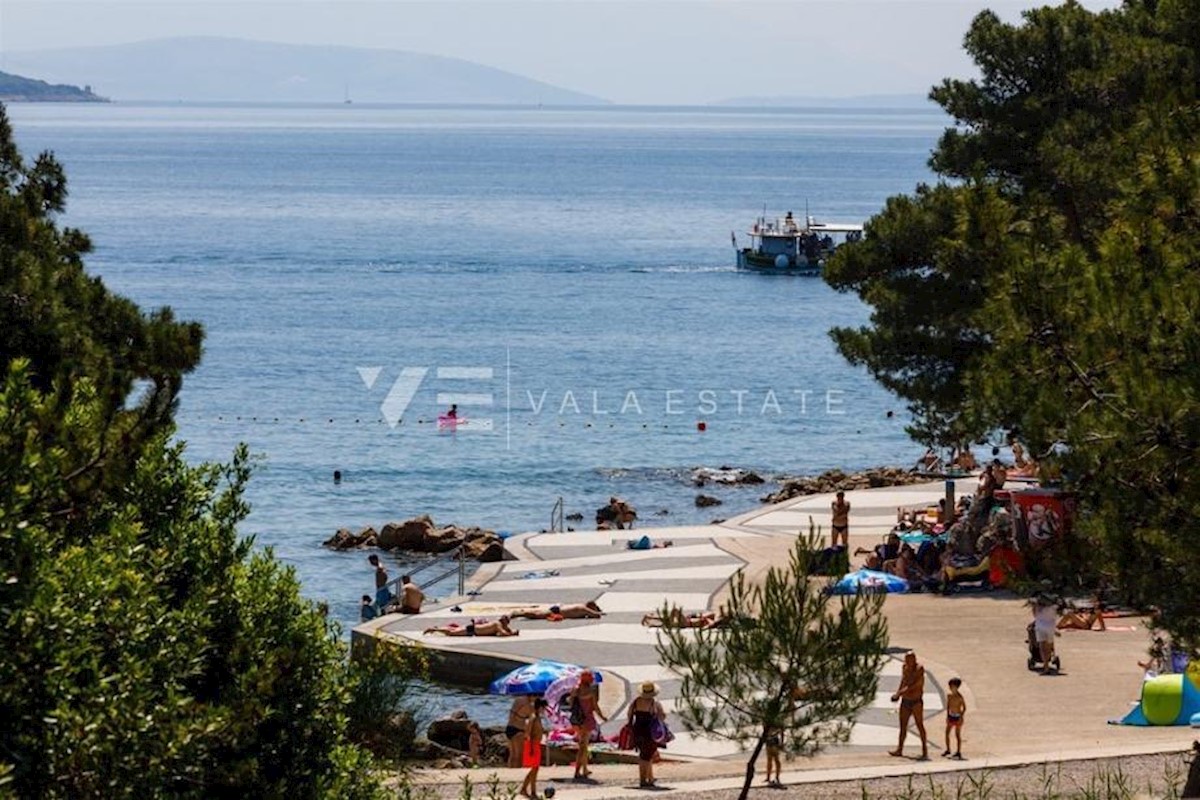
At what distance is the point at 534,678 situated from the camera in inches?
925

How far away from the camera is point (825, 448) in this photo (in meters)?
61.2

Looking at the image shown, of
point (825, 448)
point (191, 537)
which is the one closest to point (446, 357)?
point (825, 448)

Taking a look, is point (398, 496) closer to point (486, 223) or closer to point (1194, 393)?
point (1194, 393)

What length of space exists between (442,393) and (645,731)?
55256 millimetres

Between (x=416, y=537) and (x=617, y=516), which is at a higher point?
(x=617, y=516)

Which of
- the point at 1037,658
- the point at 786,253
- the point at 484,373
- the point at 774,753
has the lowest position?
the point at 484,373

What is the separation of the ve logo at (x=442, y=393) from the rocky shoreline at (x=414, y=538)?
67.1ft

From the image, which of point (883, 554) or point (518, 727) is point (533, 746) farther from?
point (883, 554)

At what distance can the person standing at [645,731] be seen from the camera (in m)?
18.2

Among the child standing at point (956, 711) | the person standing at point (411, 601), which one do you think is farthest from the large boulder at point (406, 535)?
the child standing at point (956, 711)

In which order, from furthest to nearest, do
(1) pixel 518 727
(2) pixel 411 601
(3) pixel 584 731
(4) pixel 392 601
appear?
(4) pixel 392 601 < (2) pixel 411 601 < (1) pixel 518 727 < (3) pixel 584 731

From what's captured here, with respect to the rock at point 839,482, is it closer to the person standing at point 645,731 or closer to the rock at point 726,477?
the rock at point 726,477

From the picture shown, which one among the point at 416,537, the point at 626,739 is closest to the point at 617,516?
Answer: the point at 416,537

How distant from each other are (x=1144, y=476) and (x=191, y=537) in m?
5.86
